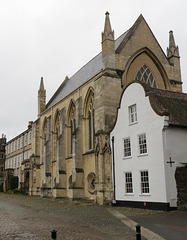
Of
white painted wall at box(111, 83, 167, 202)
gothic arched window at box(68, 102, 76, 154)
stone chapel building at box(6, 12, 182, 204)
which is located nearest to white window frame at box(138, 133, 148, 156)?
white painted wall at box(111, 83, 167, 202)

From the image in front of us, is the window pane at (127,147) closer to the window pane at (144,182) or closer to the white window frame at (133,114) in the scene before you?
the white window frame at (133,114)

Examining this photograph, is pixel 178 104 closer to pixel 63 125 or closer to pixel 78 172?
pixel 78 172

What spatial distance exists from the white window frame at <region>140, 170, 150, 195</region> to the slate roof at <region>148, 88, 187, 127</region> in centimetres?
375

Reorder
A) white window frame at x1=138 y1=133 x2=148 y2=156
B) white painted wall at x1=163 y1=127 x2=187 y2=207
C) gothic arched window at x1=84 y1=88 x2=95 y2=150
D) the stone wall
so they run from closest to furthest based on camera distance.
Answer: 1. the stone wall
2. white painted wall at x1=163 y1=127 x2=187 y2=207
3. white window frame at x1=138 y1=133 x2=148 y2=156
4. gothic arched window at x1=84 y1=88 x2=95 y2=150

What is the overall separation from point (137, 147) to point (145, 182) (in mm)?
2397

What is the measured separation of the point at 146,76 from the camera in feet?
89.7

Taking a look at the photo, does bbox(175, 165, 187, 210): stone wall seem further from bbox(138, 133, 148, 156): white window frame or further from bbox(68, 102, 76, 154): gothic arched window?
bbox(68, 102, 76, 154): gothic arched window

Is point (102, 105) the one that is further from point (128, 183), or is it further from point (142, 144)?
point (128, 183)

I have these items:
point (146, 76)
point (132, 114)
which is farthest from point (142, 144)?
point (146, 76)

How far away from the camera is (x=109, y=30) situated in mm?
25609

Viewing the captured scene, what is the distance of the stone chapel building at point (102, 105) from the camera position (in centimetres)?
2291

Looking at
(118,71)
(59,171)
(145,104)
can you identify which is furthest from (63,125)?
(145,104)

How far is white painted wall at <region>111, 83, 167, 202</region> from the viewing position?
17.2 m

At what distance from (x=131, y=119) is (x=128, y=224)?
9663mm
